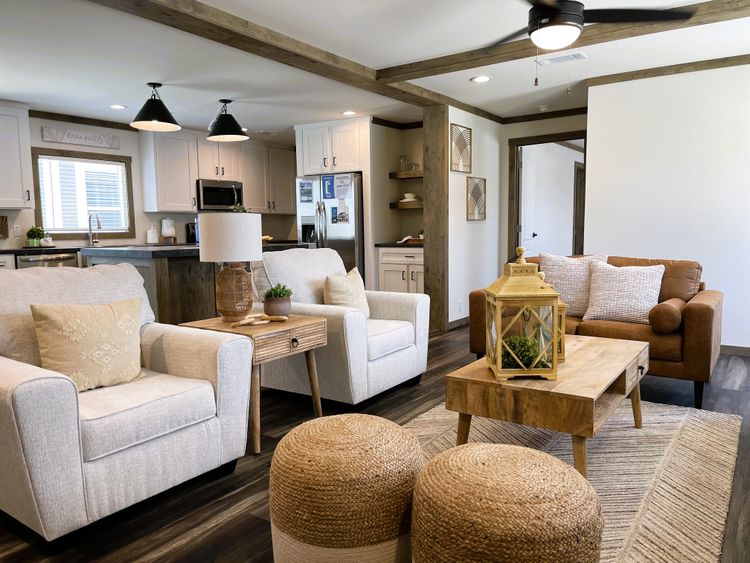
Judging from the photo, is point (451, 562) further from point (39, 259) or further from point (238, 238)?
point (39, 259)

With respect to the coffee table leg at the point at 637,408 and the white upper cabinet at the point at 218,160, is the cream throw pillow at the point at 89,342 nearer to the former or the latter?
the coffee table leg at the point at 637,408

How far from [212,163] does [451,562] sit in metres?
6.73

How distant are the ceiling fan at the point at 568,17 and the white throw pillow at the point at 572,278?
5.05 ft

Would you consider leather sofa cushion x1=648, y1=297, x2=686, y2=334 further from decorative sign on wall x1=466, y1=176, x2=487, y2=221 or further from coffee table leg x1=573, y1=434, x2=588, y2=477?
decorative sign on wall x1=466, y1=176, x2=487, y2=221

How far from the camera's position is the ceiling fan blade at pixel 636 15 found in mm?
2750

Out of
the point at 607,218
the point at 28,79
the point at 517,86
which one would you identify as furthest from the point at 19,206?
the point at 607,218

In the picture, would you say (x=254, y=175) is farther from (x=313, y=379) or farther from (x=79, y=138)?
(x=313, y=379)

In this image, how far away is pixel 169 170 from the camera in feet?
22.1

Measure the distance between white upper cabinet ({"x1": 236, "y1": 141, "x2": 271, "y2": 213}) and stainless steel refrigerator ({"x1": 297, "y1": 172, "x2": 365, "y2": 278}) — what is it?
45.3 inches

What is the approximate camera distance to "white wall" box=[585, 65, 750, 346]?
4.39 m

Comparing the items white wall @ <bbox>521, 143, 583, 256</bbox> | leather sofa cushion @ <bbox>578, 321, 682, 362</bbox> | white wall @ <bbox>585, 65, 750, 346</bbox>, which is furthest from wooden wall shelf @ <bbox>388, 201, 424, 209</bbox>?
leather sofa cushion @ <bbox>578, 321, 682, 362</bbox>

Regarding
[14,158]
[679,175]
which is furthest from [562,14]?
[14,158]

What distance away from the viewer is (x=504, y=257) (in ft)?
22.3

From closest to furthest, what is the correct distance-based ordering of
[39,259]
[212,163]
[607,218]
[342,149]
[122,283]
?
[122,283], [607,218], [39,259], [342,149], [212,163]
